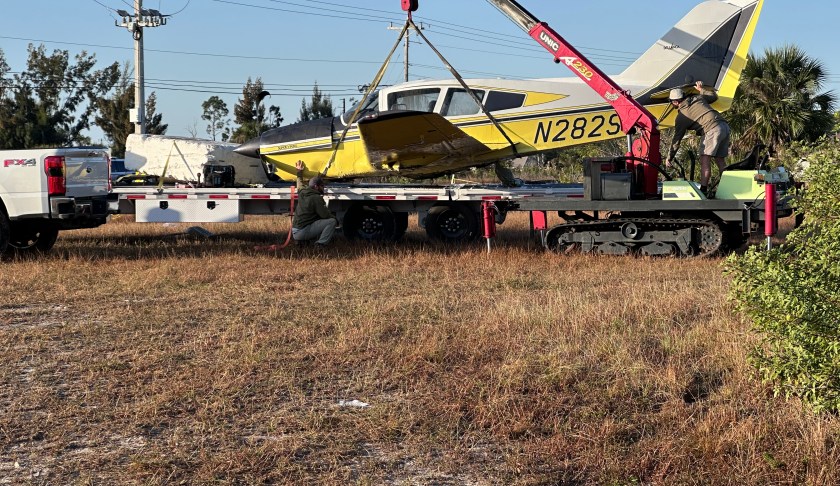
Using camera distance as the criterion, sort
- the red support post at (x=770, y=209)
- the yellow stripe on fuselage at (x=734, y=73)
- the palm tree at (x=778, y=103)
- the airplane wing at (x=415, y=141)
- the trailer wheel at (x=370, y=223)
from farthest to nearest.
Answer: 1. the palm tree at (x=778, y=103)
2. the trailer wheel at (x=370, y=223)
3. the yellow stripe on fuselage at (x=734, y=73)
4. the airplane wing at (x=415, y=141)
5. the red support post at (x=770, y=209)

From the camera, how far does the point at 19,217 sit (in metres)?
12.2

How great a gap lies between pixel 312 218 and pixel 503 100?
3676 millimetres

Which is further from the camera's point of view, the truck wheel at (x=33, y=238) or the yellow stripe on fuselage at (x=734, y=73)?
the yellow stripe on fuselage at (x=734, y=73)

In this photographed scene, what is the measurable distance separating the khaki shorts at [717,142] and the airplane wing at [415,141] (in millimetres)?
3541

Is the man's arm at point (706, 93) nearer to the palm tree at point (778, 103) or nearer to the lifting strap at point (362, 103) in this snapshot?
the lifting strap at point (362, 103)

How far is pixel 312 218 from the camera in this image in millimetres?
14047

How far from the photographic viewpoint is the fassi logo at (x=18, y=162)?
474 inches

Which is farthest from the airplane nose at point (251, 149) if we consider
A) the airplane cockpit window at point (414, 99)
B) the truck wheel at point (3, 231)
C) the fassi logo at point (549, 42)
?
the fassi logo at point (549, 42)

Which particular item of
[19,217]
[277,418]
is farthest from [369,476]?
[19,217]

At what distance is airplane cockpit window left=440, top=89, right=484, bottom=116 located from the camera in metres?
14.6

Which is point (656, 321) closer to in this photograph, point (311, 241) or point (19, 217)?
point (311, 241)

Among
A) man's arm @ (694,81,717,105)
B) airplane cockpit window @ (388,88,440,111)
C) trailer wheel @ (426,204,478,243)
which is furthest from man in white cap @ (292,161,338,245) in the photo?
man's arm @ (694,81,717,105)

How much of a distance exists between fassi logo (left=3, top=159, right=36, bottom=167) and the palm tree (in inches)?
696

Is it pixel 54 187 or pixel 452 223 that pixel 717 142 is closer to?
pixel 452 223
